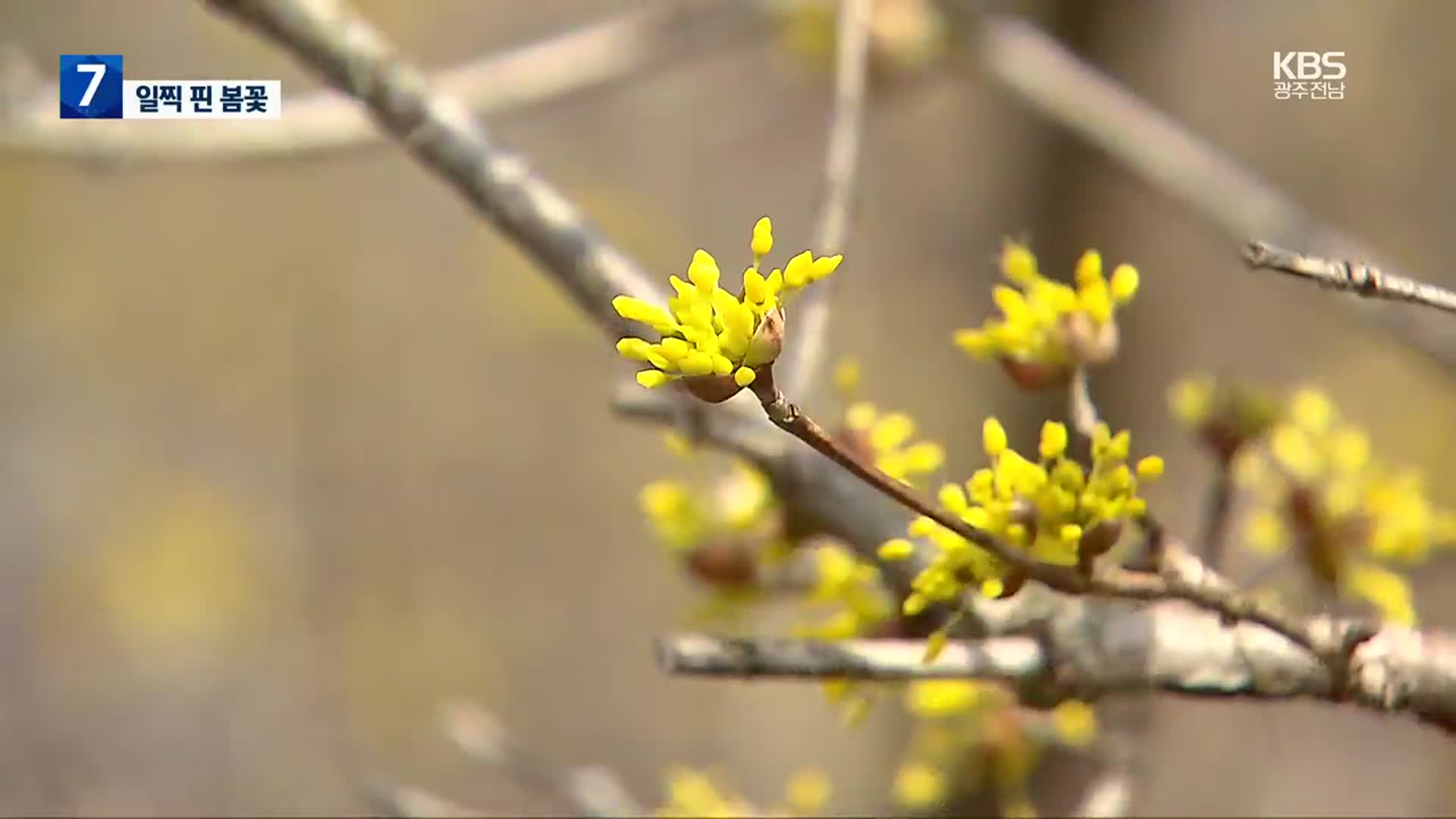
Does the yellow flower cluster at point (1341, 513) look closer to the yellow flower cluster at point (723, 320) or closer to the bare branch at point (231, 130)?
the yellow flower cluster at point (723, 320)

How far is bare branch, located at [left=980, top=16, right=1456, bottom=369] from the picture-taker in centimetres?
65

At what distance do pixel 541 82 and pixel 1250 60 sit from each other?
0.64m

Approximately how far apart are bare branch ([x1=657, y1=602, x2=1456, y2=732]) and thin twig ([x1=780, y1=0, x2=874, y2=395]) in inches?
4.9

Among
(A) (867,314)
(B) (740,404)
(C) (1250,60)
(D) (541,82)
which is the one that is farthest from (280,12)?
(A) (867,314)

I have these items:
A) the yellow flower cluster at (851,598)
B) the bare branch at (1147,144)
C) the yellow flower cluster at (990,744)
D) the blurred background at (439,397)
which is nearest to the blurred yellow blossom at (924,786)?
the yellow flower cluster at (990,744)

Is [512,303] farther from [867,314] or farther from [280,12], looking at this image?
[280,12]

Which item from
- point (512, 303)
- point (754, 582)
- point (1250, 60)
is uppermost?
point (512, 303)

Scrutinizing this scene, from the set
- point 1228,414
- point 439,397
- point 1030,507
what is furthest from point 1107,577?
point 439,397

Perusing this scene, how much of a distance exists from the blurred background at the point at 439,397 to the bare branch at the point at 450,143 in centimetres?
81

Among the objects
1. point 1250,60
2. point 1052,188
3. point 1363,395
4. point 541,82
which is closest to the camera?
point 541,82

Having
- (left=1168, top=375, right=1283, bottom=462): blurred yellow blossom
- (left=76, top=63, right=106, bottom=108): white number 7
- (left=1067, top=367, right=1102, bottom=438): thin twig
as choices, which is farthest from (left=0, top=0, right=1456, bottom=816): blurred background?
(left=1067, top=367, right=1102, bottom=438): thin twig

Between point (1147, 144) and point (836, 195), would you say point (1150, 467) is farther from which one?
point (1147, 144)

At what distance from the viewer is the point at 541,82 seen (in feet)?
2.22

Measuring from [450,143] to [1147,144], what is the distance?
47cm
